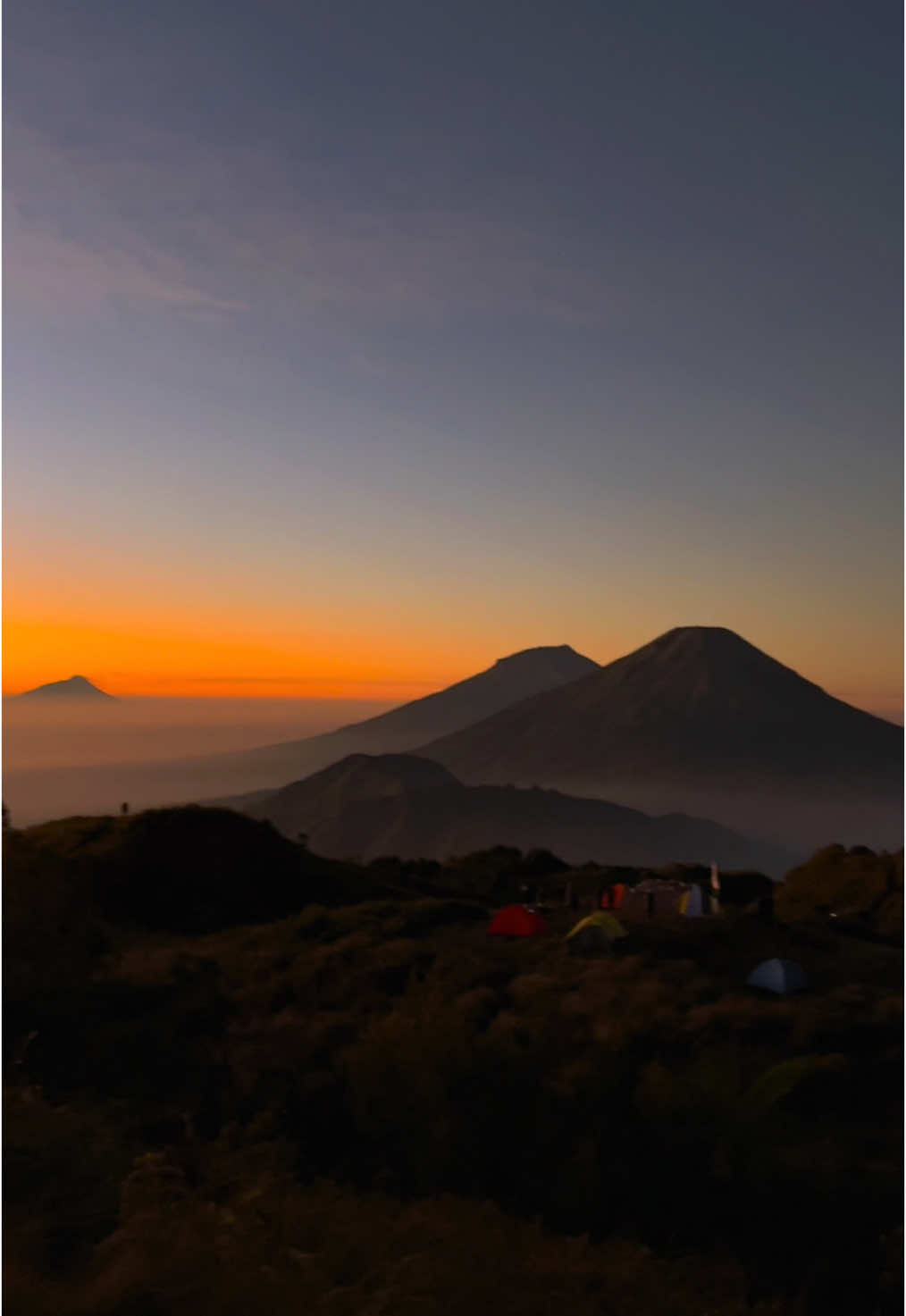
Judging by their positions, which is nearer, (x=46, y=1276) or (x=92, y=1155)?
(x=46, y=1276)

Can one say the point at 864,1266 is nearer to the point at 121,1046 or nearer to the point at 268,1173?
the point at 268,1173

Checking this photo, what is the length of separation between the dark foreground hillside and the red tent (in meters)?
3.95

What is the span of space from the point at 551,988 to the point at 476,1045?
8179 millimetres

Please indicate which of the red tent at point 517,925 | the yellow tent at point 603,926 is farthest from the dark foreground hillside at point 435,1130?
the red tent at point 517,925

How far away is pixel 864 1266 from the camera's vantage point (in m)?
10.8

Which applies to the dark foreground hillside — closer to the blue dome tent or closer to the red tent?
the blue dome tent

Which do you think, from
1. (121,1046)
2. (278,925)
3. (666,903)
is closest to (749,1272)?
(121,1046)

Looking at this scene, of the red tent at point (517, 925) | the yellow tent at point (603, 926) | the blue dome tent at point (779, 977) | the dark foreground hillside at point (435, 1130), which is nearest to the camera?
the dark foreground hillside at point (435, 1130)

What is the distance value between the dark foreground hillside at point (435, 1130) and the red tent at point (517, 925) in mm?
3946

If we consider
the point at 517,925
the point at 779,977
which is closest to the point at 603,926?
the point at 517,925

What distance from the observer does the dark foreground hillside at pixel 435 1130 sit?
26.6 feet

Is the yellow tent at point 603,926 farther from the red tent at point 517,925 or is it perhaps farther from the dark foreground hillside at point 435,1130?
the red tent at point 517,925

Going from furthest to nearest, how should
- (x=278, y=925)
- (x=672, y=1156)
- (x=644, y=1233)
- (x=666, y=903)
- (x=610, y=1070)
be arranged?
1. (x=666, y=903)
2. (x=278, y=925)
3. (x=610, y=1070)
4. (x=672, y=1156)
5. (x=644, y=1233)

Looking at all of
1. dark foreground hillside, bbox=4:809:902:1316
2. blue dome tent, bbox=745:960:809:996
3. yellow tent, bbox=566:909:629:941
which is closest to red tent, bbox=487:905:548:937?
yellow tent, bbox=566:909:629:941
